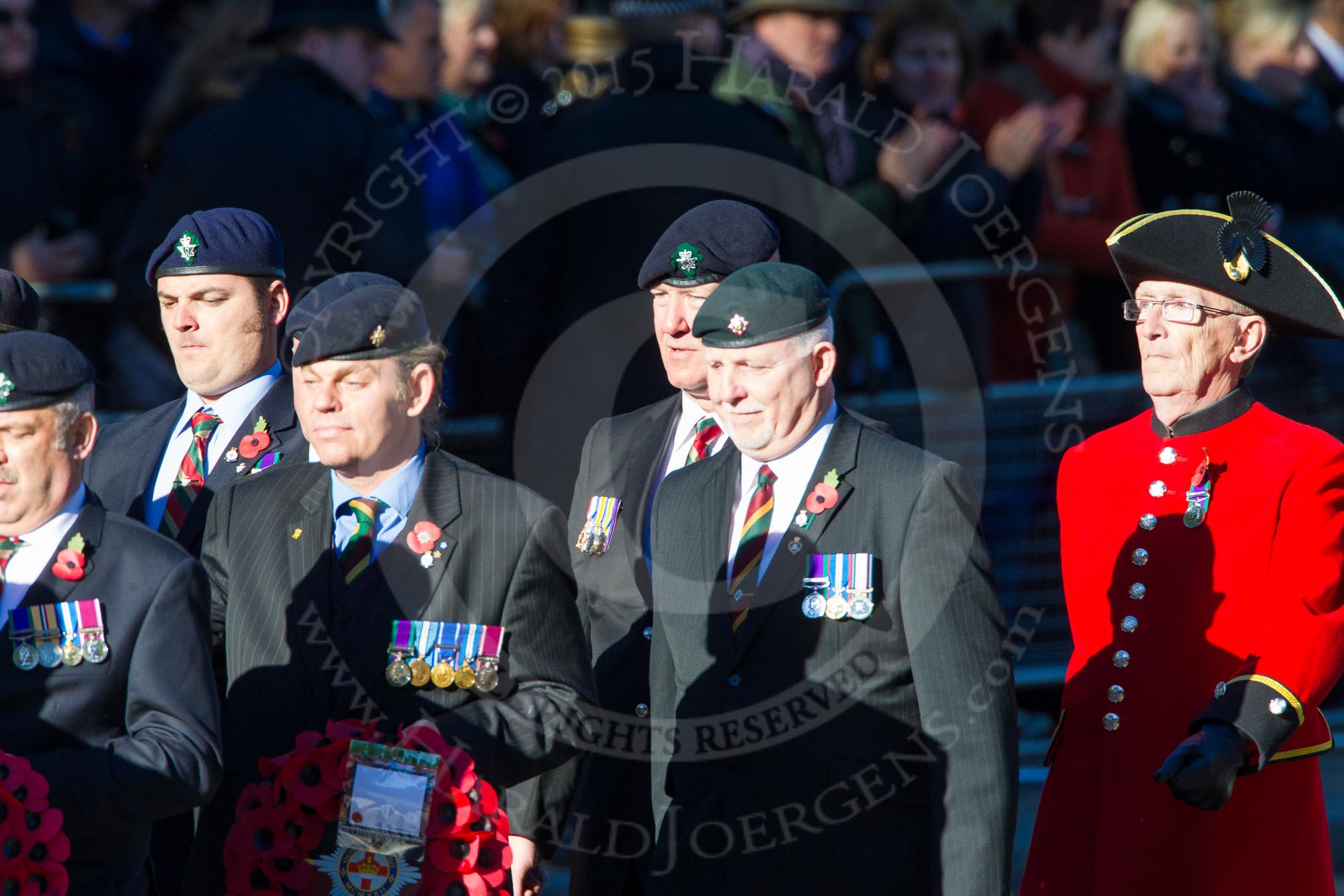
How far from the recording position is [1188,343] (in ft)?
13.8

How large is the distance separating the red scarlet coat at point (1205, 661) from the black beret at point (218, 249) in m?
2.06

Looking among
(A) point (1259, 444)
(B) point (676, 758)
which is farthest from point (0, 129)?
(A) point (1259, 444)

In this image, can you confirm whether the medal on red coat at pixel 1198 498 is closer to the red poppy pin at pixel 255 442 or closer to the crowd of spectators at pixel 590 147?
the red poppy pin at pixel 255 442

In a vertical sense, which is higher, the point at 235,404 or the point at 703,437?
the point at 235,404

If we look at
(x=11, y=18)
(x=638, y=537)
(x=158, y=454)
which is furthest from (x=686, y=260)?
(x=11, y=18)

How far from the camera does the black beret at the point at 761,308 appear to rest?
3.93m

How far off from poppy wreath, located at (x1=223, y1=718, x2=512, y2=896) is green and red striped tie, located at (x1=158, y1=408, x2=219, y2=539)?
100 cm

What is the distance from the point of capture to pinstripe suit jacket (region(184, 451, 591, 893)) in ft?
13.0

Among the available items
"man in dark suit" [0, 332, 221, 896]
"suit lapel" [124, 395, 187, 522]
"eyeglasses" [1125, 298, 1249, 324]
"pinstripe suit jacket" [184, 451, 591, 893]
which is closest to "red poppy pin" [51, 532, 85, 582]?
"man in dark suit" [0, 332, 221, 896]

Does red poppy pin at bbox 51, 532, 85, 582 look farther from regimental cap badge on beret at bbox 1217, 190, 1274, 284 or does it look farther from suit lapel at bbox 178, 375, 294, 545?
regimental cap badge on beret at bbox 1217, 190, 1274, 284

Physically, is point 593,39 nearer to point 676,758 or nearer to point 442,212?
point 442,212

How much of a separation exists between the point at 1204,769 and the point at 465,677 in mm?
1445

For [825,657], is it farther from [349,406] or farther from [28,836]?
[28,836]

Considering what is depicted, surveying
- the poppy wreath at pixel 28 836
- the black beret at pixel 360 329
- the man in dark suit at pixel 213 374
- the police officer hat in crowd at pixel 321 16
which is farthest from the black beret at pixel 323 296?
the police officer hat in crowd at pixel 321 16
